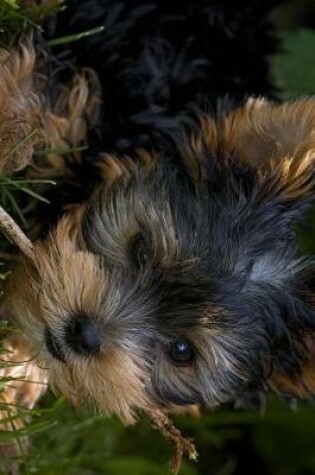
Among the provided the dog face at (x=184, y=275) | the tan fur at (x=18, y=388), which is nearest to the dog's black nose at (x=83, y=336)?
the dog face at (x=184, y=275)

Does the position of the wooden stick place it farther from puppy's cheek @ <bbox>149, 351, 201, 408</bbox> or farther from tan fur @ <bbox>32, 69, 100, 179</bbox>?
puppy's cheek @ <bbox>149, 351, 201, 408</bbox>

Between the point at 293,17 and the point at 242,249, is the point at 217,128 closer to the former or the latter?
the point at 242,249

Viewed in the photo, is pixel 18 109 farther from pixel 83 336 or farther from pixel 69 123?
pixel 83 336

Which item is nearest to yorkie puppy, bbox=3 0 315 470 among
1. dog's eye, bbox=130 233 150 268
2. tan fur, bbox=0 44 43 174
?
dog's eye, bbox=130 233 150 268

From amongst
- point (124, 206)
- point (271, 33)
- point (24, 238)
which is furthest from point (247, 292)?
point (271, 33)

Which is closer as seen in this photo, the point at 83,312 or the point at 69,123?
the point at 83,312

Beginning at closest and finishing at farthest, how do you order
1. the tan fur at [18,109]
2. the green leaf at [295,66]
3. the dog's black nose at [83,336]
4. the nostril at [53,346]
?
the dog's black nose at [83,336], the nostril at [53,346], the tan fur at [18,109], the green leaf at [295,66]

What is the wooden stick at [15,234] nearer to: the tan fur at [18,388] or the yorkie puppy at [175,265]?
the yorkie puppy at [175,265]

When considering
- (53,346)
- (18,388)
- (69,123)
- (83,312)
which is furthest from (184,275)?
(18,388)
